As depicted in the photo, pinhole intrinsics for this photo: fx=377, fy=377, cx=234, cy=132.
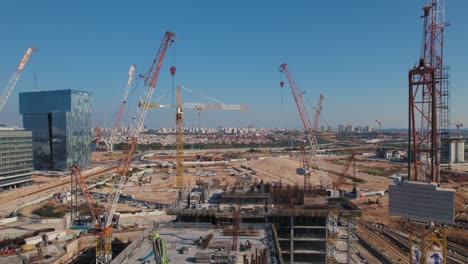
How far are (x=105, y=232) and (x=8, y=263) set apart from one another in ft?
27.9

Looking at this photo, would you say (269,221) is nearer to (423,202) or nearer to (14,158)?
(423,202)

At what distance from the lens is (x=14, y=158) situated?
72688 millimetres

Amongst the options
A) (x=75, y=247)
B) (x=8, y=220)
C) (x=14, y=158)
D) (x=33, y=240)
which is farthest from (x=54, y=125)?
(x=75, y=247)

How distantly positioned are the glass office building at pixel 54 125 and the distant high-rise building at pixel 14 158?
21.7 m

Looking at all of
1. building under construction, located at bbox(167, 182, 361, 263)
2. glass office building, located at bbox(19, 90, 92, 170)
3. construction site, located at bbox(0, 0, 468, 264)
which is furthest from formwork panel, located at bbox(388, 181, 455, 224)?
glass office building, located at bbox(19, 90, 92, 170)

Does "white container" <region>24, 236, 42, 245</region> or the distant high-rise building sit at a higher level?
the distant high-rise building

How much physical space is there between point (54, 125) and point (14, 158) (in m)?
28.0

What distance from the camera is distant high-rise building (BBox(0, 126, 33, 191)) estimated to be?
231 ft

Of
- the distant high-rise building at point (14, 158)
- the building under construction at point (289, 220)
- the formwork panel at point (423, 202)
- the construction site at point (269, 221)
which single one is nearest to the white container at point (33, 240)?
the construction site at point (269, 221)

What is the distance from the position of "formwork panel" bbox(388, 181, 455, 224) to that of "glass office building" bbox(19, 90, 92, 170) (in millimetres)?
92492

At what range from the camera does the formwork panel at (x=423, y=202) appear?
22047 mm

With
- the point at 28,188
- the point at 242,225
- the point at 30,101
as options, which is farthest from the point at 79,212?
the point at 30,101

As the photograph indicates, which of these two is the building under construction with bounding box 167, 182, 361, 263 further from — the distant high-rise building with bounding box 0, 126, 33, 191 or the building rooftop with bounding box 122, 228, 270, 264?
the distant high-rise building with bounding box 0, 126, 33, 191

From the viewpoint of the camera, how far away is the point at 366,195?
69625mm
